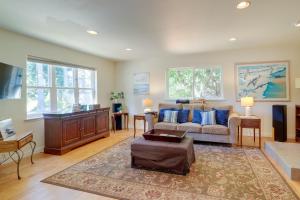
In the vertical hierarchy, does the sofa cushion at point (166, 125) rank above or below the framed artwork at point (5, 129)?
below

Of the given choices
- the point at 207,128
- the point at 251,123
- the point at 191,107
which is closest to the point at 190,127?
the point at 207,128

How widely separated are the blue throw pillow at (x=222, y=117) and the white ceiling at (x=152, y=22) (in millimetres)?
1635

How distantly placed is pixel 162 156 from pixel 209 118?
6.89 ft

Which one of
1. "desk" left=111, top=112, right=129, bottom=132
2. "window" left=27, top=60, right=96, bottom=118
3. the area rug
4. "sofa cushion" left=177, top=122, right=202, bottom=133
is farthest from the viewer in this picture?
"desk" left=111, top=112, right=129, bottom=132

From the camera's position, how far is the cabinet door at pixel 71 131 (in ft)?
12.7

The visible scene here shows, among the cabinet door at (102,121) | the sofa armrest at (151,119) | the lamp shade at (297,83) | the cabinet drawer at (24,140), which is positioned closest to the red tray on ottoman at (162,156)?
the cabinet drawer at (24,140)

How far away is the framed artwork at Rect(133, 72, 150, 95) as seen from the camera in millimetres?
6145

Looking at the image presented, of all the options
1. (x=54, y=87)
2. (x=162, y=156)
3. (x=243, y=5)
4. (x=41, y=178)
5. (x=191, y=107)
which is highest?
(x=243, y=5)

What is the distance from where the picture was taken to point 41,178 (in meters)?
2.70

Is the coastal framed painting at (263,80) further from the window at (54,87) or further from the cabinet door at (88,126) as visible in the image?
the window at (54,87)

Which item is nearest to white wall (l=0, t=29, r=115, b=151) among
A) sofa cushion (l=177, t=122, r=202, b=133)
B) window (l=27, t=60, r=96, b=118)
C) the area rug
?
window (l=27, t=60, r=96, b=118)

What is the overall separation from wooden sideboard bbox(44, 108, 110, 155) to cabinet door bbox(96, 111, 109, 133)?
132 mm

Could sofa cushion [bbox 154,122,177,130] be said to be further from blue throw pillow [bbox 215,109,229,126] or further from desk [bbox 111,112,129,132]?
desk [bbox 111,112,129,132]

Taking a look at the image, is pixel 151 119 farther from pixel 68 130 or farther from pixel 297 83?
pixel 297 83
